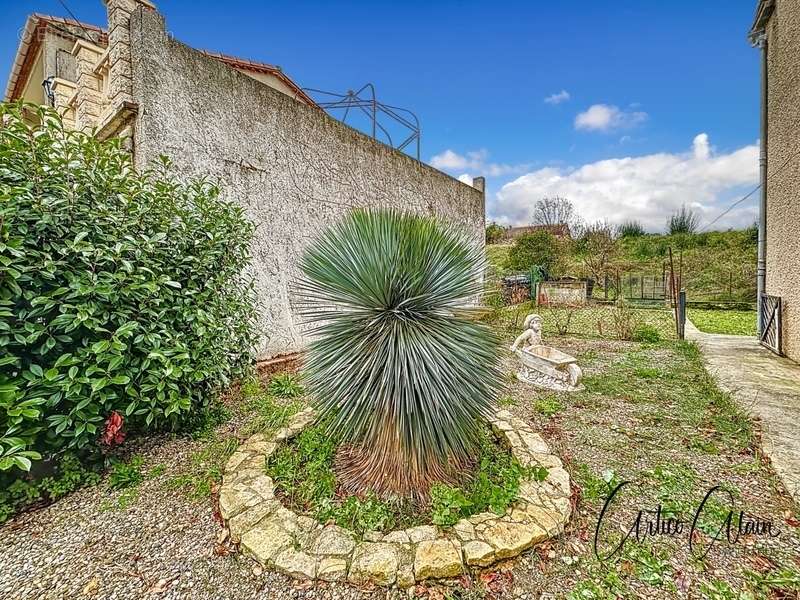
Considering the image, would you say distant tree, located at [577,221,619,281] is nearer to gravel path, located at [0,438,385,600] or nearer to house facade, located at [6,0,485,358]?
house facade, located at [6,0,485,358]

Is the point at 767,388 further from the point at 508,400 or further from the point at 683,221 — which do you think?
the point at 683,221

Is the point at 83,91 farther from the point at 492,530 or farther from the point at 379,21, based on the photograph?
the point at 492,530

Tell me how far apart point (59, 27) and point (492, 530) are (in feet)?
37.0

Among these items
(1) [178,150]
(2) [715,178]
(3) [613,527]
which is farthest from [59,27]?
(2) [715,178]

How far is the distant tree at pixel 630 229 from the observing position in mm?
23141

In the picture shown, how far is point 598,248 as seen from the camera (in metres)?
18.5

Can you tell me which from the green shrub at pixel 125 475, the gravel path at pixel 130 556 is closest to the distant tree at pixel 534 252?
the green shrub at pixel 125 475

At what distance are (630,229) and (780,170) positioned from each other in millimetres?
18936

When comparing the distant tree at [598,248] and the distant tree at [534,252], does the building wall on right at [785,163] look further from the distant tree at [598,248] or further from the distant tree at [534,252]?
the distant tree at [534,252]

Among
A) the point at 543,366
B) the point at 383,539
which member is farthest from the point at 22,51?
the point at 543,366

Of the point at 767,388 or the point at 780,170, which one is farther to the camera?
the point at 780,170

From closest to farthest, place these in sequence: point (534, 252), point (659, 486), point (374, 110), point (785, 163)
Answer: point (659, 486) < point (785, 163) < point (374, 110) < point (534, 252)

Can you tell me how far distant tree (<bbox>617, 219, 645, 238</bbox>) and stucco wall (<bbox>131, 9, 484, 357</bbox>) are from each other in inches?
863

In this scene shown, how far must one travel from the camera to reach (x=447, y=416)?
228 cm
